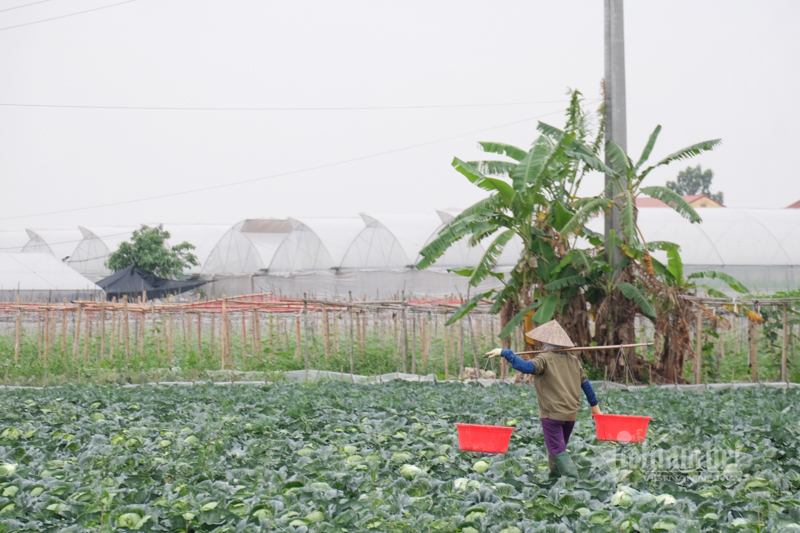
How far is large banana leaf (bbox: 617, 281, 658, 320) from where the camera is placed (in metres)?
10.8

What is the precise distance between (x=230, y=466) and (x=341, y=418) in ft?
6.47

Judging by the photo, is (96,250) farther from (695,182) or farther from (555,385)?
(695,182)

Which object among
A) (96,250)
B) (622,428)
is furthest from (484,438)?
(96,250)

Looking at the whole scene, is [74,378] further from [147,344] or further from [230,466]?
[230,466]

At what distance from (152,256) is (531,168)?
21.5 meters

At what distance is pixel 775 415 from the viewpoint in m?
6.96

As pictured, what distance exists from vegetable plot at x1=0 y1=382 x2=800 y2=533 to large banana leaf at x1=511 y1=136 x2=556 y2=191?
3185mm

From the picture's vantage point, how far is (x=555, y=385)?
5086mm

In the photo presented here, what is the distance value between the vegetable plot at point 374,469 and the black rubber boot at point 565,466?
0.11m

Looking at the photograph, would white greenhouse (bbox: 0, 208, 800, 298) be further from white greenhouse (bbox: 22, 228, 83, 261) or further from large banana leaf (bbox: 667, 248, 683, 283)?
large banana leaf (bbox: 667, 248, 683, 283)

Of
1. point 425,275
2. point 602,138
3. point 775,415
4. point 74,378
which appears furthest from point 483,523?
point 425,275

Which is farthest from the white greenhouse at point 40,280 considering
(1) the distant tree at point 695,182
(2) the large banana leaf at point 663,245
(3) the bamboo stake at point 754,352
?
(1) the distant tree at point 695,182

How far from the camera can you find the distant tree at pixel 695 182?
5978 cm

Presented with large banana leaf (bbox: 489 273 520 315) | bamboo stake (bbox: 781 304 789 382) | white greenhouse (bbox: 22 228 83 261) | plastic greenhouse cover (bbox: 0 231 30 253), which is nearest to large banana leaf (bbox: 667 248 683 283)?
bamboo stake (bbox: 781 304 789 382)
